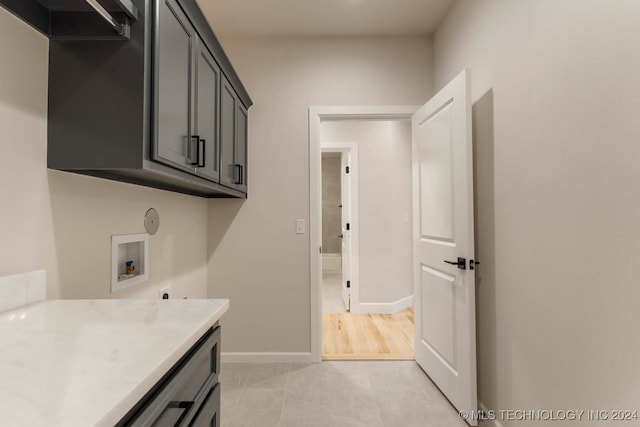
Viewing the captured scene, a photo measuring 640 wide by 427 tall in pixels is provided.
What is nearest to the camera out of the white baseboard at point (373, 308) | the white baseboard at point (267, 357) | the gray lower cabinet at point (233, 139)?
the gray lower cabinet at point (233, 139)

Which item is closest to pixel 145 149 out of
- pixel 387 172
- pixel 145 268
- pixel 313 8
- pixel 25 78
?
pixel 25 78

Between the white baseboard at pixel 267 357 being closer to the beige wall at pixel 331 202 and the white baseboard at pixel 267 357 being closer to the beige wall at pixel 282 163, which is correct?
the beige wall at pixel 282 163

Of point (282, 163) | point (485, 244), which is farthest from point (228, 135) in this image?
point (485, 244)

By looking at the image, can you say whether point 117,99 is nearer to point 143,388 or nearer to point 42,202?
point 42,202

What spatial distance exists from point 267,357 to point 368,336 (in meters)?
1.03

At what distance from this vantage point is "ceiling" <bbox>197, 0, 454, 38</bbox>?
2195 millimetres

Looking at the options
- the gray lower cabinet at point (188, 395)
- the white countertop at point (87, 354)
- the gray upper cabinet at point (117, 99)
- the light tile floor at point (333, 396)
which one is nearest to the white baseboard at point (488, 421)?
the light tile floor at point (333, 396)

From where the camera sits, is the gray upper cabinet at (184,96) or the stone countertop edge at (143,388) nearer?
the stone countertop edge at (143,388)

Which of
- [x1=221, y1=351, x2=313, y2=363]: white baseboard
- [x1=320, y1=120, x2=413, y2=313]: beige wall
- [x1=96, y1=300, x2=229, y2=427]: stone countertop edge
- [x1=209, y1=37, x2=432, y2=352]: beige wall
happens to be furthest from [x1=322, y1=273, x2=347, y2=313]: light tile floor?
[x1=96, y1=300, x2=229, y2=427]: stone countertop edge

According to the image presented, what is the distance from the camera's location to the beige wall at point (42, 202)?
96 cm

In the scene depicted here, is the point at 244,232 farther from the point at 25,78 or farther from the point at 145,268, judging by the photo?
the point at 25,78

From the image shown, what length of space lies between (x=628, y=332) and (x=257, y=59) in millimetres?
2733

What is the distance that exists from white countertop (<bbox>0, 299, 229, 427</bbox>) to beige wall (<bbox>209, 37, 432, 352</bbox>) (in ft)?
5.08

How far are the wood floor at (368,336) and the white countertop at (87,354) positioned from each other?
1970 mm
